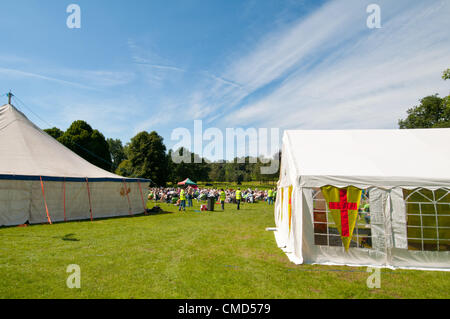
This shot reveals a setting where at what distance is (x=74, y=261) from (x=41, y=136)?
11.2 m

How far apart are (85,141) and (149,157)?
987 cm

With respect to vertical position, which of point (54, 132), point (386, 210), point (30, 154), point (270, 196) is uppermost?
point (54, 132)

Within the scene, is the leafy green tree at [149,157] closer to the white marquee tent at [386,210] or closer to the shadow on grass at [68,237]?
the shadow on grass at [68,237]

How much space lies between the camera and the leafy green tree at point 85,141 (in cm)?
3538

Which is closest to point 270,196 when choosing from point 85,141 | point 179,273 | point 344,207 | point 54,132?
point 344,207

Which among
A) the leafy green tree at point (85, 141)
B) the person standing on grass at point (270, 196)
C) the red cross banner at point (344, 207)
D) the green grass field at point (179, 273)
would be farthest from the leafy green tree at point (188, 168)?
the red cross banner at point (344, 207)

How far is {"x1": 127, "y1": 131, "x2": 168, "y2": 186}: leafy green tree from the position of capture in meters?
39.6

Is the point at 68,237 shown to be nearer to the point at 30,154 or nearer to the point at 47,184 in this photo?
the point at 47,184

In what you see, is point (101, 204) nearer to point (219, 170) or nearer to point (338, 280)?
point (338, 280)

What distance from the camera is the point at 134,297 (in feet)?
12.0

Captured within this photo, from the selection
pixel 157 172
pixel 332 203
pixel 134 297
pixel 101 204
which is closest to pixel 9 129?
pixel 101 204

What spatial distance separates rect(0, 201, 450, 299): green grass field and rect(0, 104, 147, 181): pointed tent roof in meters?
4.10

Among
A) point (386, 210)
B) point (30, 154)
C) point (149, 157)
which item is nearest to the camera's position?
point (386, 210)

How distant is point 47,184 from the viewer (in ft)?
34.7
